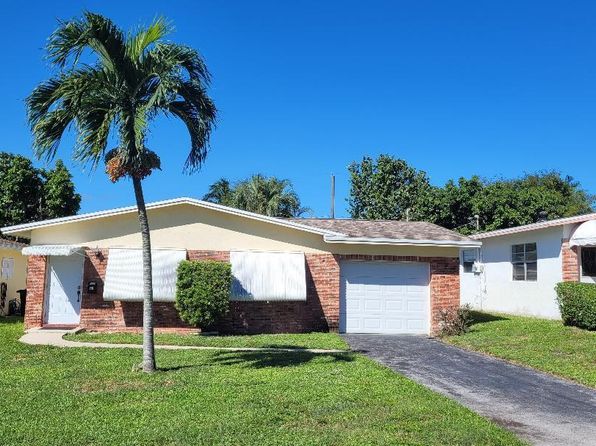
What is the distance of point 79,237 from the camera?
15859mm

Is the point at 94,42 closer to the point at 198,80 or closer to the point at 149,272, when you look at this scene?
the point at 198,80

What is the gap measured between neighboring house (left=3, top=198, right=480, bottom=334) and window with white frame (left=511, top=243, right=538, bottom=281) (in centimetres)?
416

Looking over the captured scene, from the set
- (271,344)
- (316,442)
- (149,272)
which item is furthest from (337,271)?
(316,442)

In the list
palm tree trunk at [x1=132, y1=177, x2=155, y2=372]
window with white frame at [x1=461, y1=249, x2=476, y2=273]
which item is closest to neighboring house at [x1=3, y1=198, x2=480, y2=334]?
palm tree trunk at [x1=132, y1=177, x2=155, y2=372]

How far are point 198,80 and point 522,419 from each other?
7335 mm

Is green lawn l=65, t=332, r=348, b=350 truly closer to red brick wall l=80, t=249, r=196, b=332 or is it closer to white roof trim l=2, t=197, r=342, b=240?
red brick wall l=80, t=249, r=196, b=332

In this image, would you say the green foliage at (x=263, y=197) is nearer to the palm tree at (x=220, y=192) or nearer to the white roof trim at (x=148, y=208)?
the palm tree at (x=220, y=192)

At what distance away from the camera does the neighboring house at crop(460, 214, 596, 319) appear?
1747 centimetres

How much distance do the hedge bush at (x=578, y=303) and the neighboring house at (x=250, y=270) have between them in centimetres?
300

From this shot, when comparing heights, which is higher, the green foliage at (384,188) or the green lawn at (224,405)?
the green foliage at (384,188)

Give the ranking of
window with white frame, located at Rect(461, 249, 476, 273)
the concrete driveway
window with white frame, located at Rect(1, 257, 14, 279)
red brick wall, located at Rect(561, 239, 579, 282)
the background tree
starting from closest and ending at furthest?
the concrete driveway → red brick wall, located at Rect(561, 239, 579, 282) → window with white frame, located at Rect(1, 257, 14, 279) → window with white frame, located at Rect(461, 249, 476, 273) → the background tree

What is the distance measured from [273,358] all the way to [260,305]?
4969mm

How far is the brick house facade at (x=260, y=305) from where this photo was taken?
1552cm

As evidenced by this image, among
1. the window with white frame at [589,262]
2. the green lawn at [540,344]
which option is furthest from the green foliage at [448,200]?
the green lawn at [540,344]
